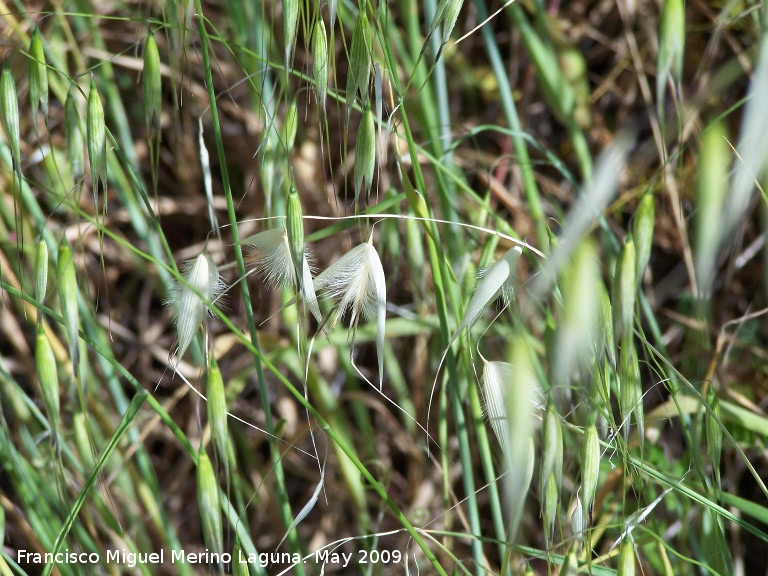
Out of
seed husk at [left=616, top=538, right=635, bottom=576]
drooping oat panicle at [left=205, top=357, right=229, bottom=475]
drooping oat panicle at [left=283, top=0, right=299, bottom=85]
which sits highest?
drooping oat panicle at [left=283, top=0, right=299, bottom=85]

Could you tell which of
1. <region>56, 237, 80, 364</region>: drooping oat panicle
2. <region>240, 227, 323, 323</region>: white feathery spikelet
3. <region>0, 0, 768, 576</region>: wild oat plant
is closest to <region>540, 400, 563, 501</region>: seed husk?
<region>0, 0, 768, 576</region>: wild oat plant

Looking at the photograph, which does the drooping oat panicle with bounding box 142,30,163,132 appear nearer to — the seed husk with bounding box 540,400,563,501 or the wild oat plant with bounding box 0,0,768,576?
the wild oat plant with bounding box 0,0,768,576

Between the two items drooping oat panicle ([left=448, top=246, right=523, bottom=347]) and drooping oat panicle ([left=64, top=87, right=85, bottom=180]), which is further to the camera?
drooping oat panicle ([left=64, top=87, right=85, bottom=180])

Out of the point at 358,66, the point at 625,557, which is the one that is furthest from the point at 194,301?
the point at 625,557

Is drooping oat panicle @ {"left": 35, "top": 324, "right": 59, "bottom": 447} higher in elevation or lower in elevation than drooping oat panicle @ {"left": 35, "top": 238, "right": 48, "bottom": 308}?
lower

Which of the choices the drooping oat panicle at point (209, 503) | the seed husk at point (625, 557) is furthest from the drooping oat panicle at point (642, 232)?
the drooping oat panicle at point (209, 503)

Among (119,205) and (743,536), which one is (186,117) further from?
(743,536)

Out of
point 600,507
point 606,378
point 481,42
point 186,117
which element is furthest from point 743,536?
point 186,117

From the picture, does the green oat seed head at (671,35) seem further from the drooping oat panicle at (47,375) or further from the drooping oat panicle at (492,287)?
the drooping oat panicle at (47,375)
